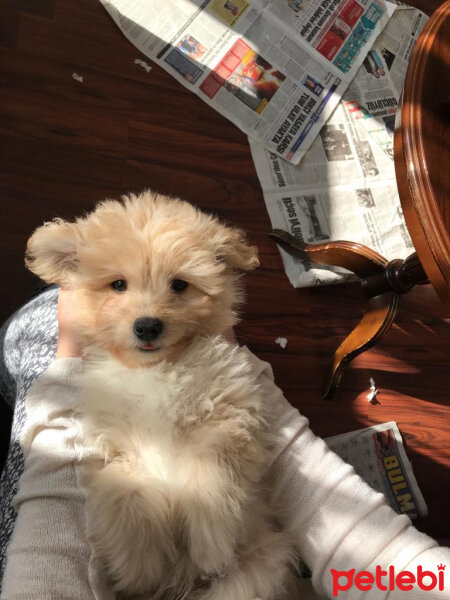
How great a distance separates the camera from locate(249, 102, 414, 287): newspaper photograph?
177 cm

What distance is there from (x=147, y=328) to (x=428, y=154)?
0.63 m

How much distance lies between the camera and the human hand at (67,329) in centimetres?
94

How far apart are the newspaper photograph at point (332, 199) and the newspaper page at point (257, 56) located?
6 cm

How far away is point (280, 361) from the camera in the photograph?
1644 millimetres

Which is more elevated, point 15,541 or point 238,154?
point 238,154

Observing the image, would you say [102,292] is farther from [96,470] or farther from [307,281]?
[307,281]

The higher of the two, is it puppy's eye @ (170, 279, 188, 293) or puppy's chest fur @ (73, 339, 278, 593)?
puppy's eye @ (170, 279, 188, 293)


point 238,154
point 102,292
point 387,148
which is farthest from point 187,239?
point 387,148

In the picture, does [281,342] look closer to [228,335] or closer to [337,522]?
[228,335]

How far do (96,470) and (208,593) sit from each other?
275 millimetres

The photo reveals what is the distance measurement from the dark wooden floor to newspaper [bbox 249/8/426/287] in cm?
7

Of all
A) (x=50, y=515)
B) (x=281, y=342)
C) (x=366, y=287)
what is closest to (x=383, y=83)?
(x=366, y=287)

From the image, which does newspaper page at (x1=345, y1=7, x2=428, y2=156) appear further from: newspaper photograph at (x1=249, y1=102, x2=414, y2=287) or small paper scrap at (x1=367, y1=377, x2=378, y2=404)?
small paper scrap at (x1=367, y1=377, x2=378, y2=404)

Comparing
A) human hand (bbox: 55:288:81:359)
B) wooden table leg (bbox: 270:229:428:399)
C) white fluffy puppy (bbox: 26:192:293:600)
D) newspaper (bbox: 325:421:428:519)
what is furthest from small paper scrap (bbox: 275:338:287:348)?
human hand (bbox: 55:288:81:359)
